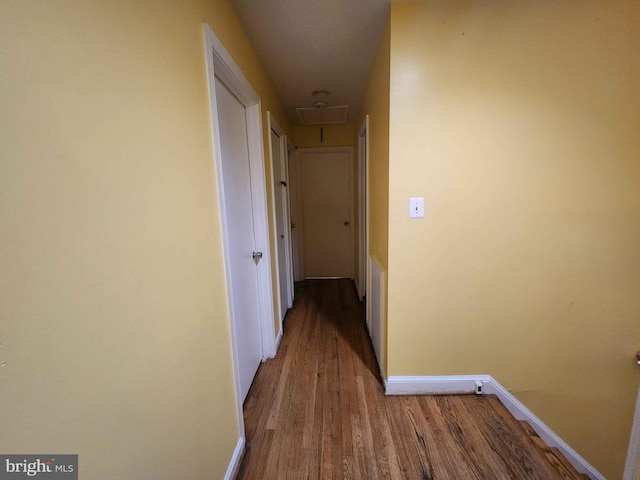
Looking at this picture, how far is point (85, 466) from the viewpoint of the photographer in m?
0.49

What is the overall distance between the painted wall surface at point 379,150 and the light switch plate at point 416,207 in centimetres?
14

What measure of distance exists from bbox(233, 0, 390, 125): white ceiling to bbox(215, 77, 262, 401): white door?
449mm

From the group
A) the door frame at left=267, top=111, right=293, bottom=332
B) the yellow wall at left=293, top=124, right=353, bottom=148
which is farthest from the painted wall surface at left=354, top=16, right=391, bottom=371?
the yellow wall at left=293, top=124, right=353, bottom=148

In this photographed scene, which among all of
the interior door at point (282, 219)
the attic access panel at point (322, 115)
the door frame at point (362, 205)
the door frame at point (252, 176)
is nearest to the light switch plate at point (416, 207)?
the door frame at point (362, 205)

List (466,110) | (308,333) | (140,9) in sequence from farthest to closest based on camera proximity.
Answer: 1. (308,333)
2. (466,110)
3. (140,9)

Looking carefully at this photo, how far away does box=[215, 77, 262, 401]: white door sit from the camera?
4.49 ft

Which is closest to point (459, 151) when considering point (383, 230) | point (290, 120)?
point (383, 230)

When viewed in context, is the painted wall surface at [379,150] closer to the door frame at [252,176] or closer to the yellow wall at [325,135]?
the door frame at [252,176]

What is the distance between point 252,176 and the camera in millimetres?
1761

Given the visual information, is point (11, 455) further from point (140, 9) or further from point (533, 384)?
point (533, 384)

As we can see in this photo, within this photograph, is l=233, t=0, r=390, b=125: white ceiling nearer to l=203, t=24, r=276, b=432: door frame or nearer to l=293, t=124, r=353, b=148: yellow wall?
l=203, t=24, r=276, b=432: door frame

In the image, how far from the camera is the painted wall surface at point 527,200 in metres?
1.30

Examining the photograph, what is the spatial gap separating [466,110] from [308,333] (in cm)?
214

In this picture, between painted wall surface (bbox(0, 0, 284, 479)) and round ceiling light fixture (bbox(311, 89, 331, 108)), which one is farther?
round ceiling light fixture (bbox(311, 89, 331, 108))
